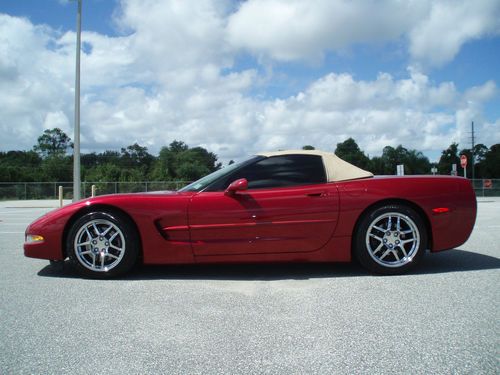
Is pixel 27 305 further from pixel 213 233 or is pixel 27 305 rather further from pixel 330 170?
pixel 330 170

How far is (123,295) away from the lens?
11.5 feet

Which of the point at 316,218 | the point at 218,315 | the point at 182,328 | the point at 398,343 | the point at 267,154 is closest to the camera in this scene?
the point at 398,343

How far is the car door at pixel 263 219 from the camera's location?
398cm

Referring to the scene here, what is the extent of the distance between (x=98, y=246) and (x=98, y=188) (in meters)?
27.4

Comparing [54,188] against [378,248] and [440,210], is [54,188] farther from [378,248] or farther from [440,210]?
[440,210]

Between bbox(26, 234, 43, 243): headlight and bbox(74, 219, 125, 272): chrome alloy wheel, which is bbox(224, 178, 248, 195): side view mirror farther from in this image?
bbox(26, 234, 43, 243): headlight

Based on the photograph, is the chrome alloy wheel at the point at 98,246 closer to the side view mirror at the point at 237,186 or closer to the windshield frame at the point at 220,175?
the windshield frame at the point at 220,175

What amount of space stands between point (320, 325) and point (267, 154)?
2144 millimetres

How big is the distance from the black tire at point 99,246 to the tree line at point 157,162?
125 feet

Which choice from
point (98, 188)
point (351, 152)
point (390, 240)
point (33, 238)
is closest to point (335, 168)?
point (390, 240)

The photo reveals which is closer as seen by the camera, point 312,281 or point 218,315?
point 218,315

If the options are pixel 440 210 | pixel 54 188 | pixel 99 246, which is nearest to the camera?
pixel 99 246

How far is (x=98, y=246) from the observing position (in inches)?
160

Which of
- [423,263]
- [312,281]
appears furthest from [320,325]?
[423,263]
